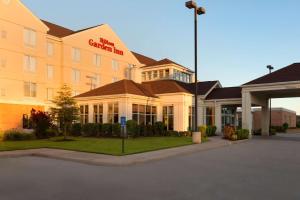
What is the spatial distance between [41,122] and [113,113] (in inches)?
257

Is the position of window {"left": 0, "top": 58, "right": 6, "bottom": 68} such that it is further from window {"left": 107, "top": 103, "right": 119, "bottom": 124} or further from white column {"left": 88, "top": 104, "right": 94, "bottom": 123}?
window {"left": 107, "top": 103, "right": 119, "bottom": 124}

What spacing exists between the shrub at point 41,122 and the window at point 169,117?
1203 cm

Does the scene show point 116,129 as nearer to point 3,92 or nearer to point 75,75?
point 3,92

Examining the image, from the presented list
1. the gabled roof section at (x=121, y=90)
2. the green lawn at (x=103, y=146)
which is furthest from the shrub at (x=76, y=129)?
the green lawn at (x=103, y=146)

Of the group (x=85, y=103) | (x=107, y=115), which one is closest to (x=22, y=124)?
(x=85, y=103)

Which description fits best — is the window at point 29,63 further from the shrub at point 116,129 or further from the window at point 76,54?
the shrub at point 116,129

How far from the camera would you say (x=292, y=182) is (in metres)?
9.59

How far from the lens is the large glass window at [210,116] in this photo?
37.2 meters

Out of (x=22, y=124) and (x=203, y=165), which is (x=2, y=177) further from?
(x=22, y=124)

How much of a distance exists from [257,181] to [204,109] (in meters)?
28.1

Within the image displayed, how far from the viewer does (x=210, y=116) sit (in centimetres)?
3756

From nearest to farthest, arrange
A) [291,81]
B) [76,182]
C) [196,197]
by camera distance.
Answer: [196,197]
[76,182]
[291,81]

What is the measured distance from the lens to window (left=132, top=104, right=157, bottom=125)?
30969 mm

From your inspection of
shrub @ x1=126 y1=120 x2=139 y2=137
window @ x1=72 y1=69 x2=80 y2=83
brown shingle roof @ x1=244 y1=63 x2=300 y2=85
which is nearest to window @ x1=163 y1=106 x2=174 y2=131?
shrub @ x1=126 y1=120 x2=139 y2=137
